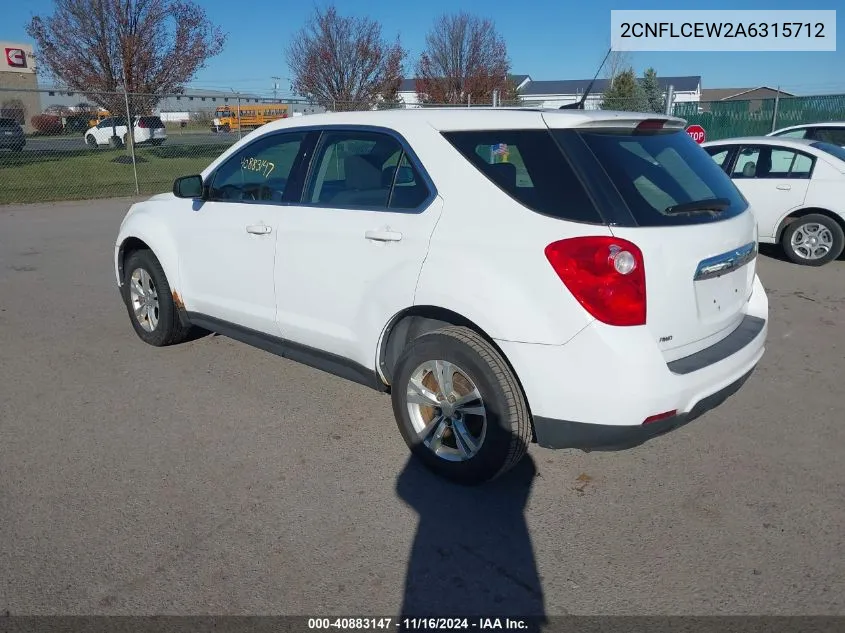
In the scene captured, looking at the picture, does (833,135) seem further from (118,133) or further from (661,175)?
(118,133)

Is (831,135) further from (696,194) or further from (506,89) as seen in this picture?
(506,89)

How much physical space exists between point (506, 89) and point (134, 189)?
19.0 metres

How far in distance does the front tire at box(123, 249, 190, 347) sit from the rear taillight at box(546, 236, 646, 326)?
3361mm

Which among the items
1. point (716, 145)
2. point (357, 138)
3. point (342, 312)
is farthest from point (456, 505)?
point (716, 145)

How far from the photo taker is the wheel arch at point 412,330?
3.23 meters

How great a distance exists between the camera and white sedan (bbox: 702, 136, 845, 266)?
8266mm

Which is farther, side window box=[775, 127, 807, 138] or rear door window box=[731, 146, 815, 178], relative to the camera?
side window box=[775, 127, 807, 138]

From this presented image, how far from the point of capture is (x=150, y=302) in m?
5.51

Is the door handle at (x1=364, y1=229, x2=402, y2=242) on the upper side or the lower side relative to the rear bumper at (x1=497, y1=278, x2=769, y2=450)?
upper

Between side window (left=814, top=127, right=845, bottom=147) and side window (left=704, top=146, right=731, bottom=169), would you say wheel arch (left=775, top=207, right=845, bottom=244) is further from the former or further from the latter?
side window (left=814, top=127, right=845, bottom=147)

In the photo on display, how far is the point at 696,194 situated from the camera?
11.2 ft

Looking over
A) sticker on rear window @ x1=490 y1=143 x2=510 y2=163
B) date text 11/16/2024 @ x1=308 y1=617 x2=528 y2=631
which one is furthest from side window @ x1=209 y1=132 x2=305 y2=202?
date text 11/16/2024 @ x1=308 y1=617 x2=528 y2=631

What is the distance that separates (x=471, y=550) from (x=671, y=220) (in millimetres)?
1654

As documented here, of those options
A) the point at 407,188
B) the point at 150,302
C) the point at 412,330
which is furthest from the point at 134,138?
the point at 412,330
